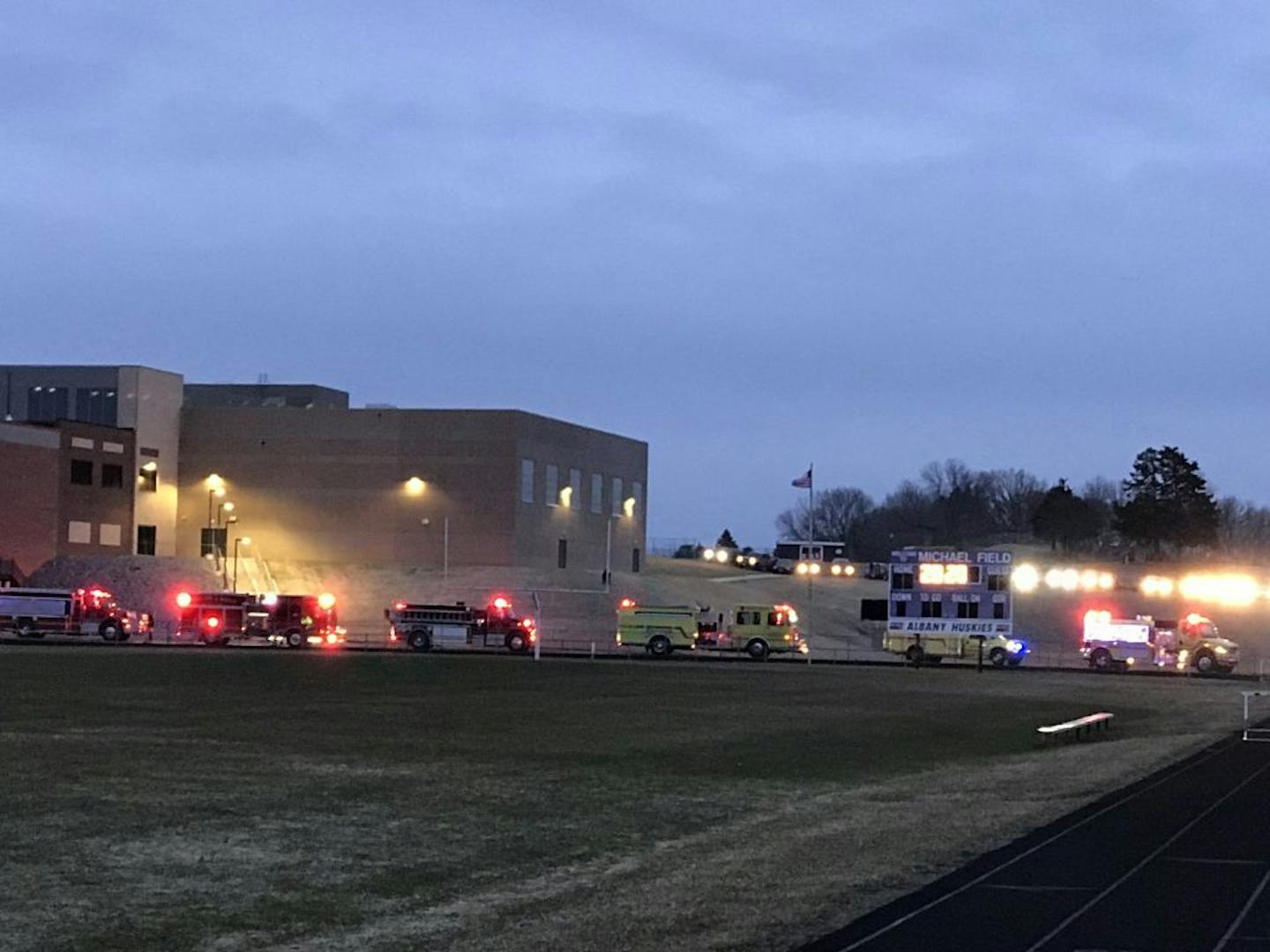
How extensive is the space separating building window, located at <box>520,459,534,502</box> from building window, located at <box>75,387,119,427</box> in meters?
26.0

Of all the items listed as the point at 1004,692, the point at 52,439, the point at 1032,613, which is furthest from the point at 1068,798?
the point at 1032,613

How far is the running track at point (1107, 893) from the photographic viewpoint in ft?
52.4

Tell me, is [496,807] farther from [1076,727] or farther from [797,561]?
[797,561]

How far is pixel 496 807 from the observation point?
84.9 ft

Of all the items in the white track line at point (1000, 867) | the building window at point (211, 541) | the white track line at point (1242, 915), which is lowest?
the white track line at point (1000, 867)

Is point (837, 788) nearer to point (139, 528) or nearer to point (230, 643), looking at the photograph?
point (230, 643)

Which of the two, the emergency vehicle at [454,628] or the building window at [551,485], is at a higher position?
the building window at [551,485]

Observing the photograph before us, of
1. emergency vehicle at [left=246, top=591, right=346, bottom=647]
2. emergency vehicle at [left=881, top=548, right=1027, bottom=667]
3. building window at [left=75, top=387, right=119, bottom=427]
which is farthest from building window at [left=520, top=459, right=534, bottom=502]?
emergency vehicle at [left=881, top=548, right=1027, bottom=667]

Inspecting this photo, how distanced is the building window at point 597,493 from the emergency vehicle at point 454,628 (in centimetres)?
4464

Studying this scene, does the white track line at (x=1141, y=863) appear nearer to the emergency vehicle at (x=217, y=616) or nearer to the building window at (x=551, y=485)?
the emergency vehicle at (x=217, y=616)

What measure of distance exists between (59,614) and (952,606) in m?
42.0

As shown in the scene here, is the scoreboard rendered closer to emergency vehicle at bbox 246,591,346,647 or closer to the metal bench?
emergency vehicle at bbox 246,591,346,647

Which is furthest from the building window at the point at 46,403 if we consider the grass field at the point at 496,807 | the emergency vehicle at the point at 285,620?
the grass field at the point at 496,807

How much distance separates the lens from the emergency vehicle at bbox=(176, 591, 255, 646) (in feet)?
299
